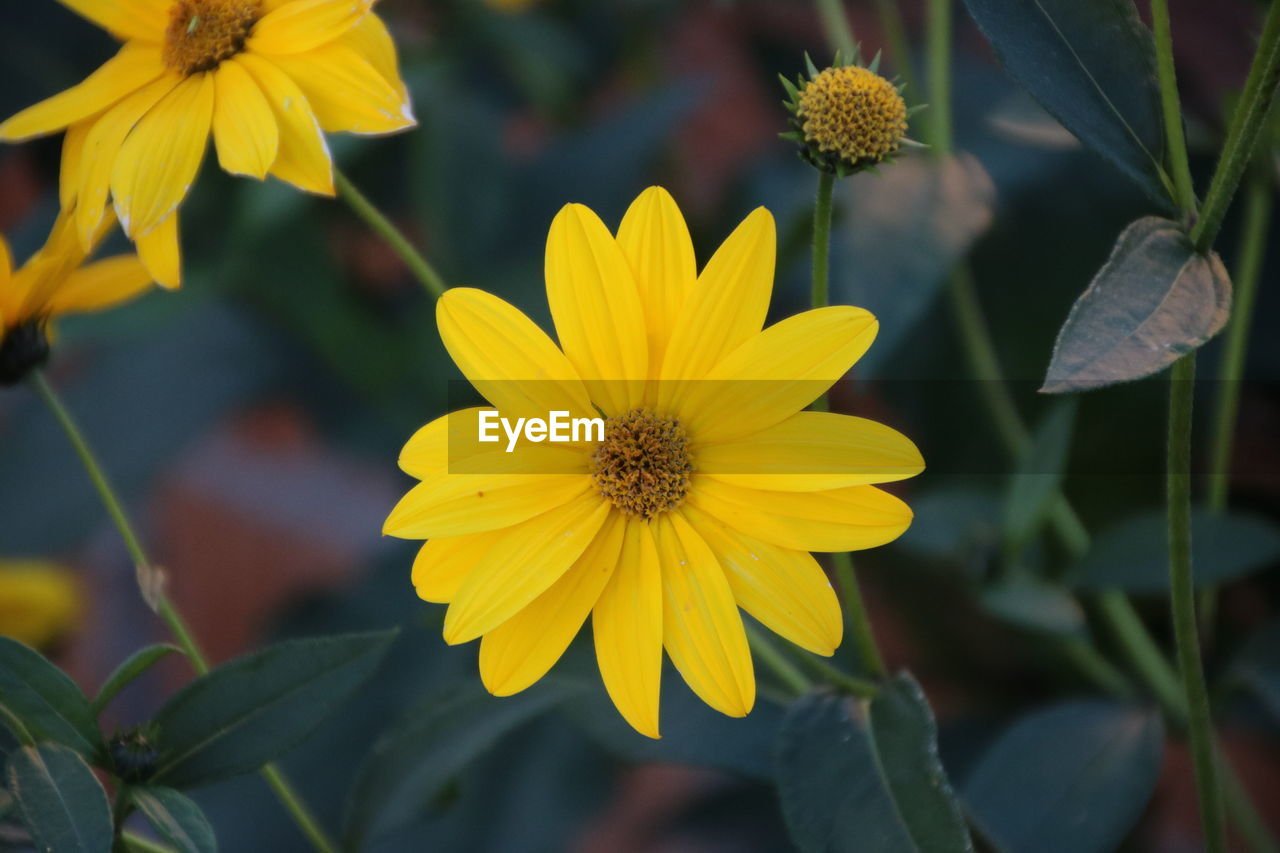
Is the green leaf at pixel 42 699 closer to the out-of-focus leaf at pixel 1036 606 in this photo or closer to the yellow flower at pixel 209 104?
the yellow flower at pixel 209 104

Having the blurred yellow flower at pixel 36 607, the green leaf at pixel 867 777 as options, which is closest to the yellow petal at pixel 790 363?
the green leaf at pixel 867 777

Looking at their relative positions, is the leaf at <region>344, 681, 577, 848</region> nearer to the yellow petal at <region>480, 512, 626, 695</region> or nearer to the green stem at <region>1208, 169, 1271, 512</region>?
the yellow petal at <region>480, 512, 626, 695</region>

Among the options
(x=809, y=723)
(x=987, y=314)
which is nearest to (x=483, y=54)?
(x=987, y=314)

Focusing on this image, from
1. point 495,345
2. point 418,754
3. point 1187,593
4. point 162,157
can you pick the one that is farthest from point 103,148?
point 1187,593

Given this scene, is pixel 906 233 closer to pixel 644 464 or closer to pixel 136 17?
pixel 644 464

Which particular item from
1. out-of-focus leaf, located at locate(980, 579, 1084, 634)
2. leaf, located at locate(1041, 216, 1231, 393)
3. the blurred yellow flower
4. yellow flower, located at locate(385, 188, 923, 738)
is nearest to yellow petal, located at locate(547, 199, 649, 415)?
yellow flower, located at locate(385, 188, 923, 738)
